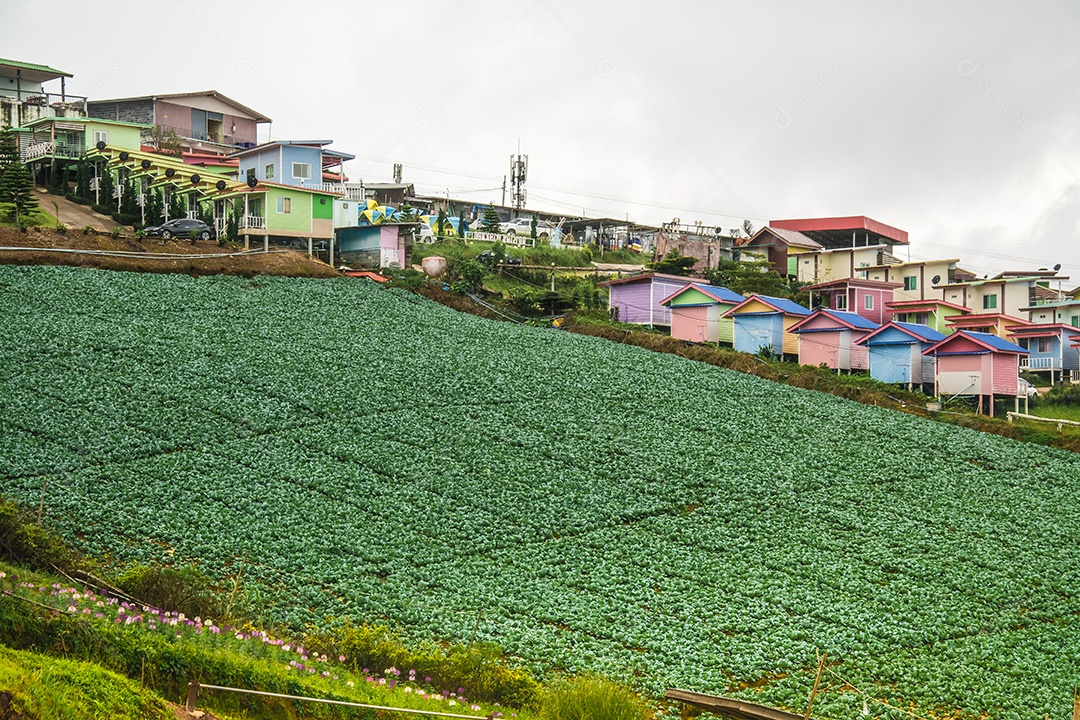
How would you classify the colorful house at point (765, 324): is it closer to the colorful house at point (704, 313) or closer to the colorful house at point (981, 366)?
the colorful house at point (704, 313)

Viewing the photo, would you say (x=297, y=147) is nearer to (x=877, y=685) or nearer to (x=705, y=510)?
(x=705, y=510)

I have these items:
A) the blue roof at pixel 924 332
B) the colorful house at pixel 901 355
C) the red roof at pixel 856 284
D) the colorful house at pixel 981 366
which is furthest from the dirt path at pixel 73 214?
the colorful house at pixel 981 366

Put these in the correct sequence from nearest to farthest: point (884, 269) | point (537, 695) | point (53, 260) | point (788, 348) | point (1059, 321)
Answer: point (537, 695) → point (53, 260) → point (788, 348) → point (1059, 321) → point (884, 269)

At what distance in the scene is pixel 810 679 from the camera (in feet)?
42.1

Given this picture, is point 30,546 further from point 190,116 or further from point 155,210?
point 190,116

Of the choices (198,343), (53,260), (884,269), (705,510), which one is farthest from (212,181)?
(884,269)

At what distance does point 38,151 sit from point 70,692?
4714 centimetres

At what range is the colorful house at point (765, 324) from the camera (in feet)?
129

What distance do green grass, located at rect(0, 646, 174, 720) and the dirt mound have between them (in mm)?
27232

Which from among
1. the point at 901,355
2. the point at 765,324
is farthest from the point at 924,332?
the point at 765,324

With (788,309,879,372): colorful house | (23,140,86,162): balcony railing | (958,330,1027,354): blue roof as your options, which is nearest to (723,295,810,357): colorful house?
(788,309,879,372): colorful house

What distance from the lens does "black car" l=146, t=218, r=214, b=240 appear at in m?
37.4

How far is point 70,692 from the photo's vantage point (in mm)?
7012

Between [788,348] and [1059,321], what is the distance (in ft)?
56.6
